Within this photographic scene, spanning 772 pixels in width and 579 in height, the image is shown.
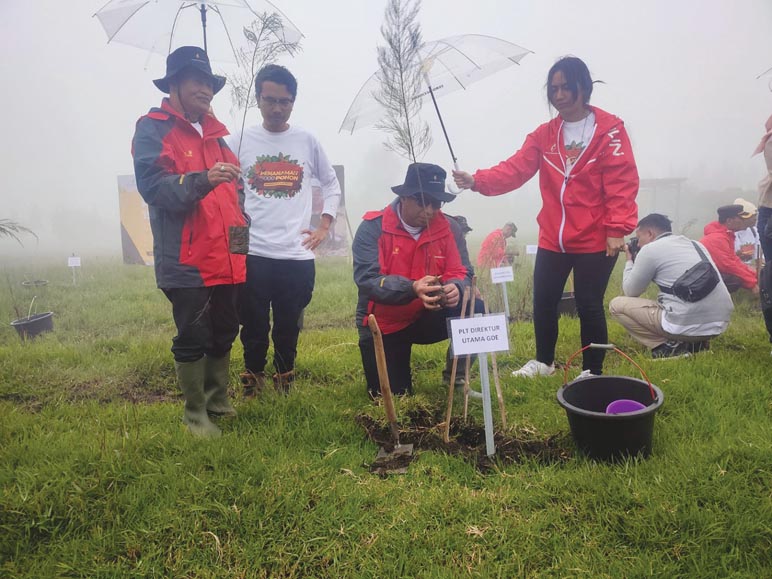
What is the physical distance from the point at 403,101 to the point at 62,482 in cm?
239

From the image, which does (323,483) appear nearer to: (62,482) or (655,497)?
(62,482)

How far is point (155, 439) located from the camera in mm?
2418

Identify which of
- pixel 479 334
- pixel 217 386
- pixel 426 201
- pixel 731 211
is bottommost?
pixel 217 386

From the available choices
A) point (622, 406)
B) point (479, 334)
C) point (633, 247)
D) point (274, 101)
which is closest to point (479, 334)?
point (479, 334)

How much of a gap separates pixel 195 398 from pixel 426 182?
174 cm

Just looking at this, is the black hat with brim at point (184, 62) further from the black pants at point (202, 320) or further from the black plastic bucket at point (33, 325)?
the black plastic bucket at point (33, 325)

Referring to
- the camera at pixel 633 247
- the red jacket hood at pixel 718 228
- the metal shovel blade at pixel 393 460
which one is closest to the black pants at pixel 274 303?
the metal shovel blade at pixel 393 460

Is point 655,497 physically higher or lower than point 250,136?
lower

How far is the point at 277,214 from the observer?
311 cm

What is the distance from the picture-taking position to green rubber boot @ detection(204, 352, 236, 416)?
2.79 metres

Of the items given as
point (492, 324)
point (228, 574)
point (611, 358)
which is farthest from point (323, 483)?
point (611, 358)

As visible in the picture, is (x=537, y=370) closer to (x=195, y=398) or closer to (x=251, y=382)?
(x=251, y=382)

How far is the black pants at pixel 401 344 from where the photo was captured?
306cm

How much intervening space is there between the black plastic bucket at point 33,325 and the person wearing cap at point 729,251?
7.95 meters
